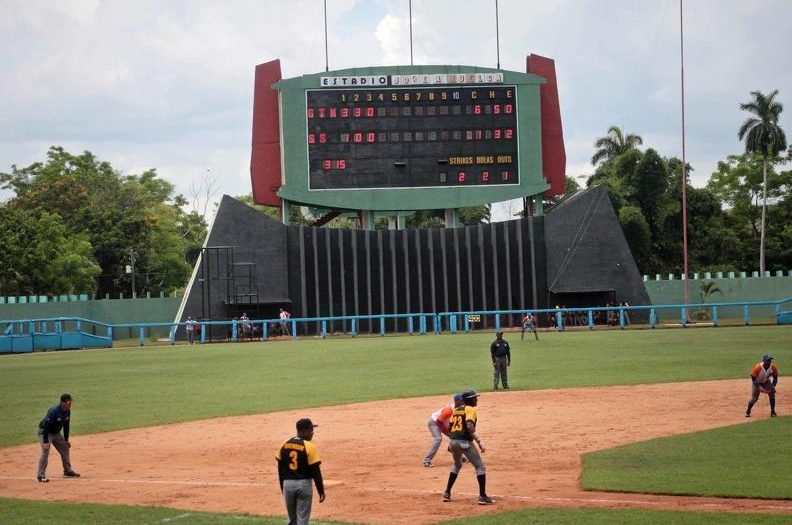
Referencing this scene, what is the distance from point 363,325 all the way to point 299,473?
178ft

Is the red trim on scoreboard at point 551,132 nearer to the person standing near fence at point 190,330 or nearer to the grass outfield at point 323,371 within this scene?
the grass outfield at point 323,371

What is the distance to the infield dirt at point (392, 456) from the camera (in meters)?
17.5

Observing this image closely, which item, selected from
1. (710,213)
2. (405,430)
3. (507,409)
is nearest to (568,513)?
(405,430)

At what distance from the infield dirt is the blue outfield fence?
3033 cm

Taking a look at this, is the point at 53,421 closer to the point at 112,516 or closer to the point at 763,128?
the point at 112,516

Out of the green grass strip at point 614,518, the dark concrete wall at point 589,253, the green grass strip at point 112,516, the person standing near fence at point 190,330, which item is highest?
the dark concrete wall at point 589,253

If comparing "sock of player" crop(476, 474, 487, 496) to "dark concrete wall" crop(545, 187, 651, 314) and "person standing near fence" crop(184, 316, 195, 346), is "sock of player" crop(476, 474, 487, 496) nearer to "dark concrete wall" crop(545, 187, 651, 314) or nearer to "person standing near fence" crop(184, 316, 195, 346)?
"person standing near fence" crop(184, 316, 195, 346)

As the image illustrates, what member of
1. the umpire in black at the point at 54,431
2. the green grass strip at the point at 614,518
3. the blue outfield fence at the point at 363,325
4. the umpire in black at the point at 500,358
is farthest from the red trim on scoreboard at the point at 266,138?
the green grass strip at the point at 614,518

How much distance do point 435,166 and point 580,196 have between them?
1120 centimetres

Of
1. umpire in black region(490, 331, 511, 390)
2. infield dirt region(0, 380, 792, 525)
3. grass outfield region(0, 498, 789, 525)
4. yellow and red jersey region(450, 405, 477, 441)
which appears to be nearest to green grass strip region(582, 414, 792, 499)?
infield dirt region(0, 380, 792, 525)

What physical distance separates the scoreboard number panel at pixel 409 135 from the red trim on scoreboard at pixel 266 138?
3.25 m

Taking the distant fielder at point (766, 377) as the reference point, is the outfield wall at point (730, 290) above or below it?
above

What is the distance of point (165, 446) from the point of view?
2512cm

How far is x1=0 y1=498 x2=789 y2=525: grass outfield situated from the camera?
15.0m
